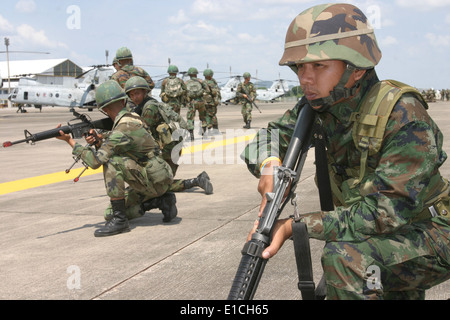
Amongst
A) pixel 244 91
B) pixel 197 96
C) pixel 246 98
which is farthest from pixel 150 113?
pixel 244 91

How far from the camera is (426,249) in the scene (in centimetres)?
213

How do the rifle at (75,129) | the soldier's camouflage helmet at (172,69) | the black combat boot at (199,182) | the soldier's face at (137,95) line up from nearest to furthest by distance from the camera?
the rifle at (75,129), the black combat boot at (199,182), the soldier's face at (137,95), the soldier's camouflage helmet at (172,69)

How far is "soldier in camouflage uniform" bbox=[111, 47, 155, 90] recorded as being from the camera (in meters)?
9.26

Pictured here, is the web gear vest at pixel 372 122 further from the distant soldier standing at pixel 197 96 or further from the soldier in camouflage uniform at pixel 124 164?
the distant soldier standing at pixel 197 96

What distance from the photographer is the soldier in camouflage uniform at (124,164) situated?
5.61 m

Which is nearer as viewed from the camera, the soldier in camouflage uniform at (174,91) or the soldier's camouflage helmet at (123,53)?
the soldier's camouflage helmet at (123,53)

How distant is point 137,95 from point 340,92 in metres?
5.67

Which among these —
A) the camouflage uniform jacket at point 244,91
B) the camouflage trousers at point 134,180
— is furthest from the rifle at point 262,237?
the camouflage uniform jacket at point 244,91

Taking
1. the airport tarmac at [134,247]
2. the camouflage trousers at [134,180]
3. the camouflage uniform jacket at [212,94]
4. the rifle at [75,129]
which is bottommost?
the airport tarmac at [134,247]

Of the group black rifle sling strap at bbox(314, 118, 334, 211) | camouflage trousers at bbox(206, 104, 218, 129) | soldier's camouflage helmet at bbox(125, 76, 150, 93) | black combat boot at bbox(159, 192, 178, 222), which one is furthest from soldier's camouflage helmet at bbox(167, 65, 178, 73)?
black rifle sling strap at bbox(314, 118, 334, 211)

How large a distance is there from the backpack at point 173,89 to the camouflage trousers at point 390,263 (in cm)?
1487

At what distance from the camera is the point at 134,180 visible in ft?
19.1

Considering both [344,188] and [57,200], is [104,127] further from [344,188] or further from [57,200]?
[344,188]
